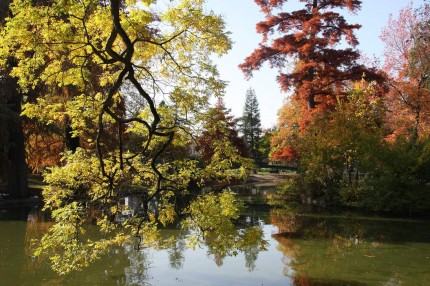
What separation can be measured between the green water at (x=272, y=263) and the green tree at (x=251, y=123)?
38.2 metres

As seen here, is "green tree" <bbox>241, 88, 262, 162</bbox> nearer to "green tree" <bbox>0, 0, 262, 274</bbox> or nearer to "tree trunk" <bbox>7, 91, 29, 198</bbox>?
"tree trunk" <bbox>7, 91, 29, 198</bbox>

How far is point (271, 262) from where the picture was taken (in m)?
7.71

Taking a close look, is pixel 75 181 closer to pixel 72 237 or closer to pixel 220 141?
pixel 72 237

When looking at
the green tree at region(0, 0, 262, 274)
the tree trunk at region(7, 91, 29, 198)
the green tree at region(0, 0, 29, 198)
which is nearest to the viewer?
the green tree at region(0, 0, 262, 274)

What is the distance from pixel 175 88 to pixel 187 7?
0.99 m

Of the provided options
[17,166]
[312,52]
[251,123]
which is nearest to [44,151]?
[17,166]

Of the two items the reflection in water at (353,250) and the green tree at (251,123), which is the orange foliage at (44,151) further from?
the green tree at (251,123)

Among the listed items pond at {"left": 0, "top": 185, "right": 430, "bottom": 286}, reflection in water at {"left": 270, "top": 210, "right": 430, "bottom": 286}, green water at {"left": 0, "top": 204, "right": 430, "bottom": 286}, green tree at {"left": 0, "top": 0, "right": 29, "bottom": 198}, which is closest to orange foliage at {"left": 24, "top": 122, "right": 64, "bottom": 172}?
green tree at {"left": 0, "top": 0, "right": 29, "bottom": 198}

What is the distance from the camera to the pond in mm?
6598

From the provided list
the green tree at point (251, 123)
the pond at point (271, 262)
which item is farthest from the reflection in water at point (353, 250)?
the green tree at point (251, 123)

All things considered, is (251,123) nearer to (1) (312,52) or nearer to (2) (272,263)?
(1) (312,52)

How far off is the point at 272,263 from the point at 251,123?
44.8 m

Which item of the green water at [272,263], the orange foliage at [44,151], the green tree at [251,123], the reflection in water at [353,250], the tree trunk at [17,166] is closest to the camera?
the green water at [272,263]

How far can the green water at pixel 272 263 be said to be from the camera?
659 cm
